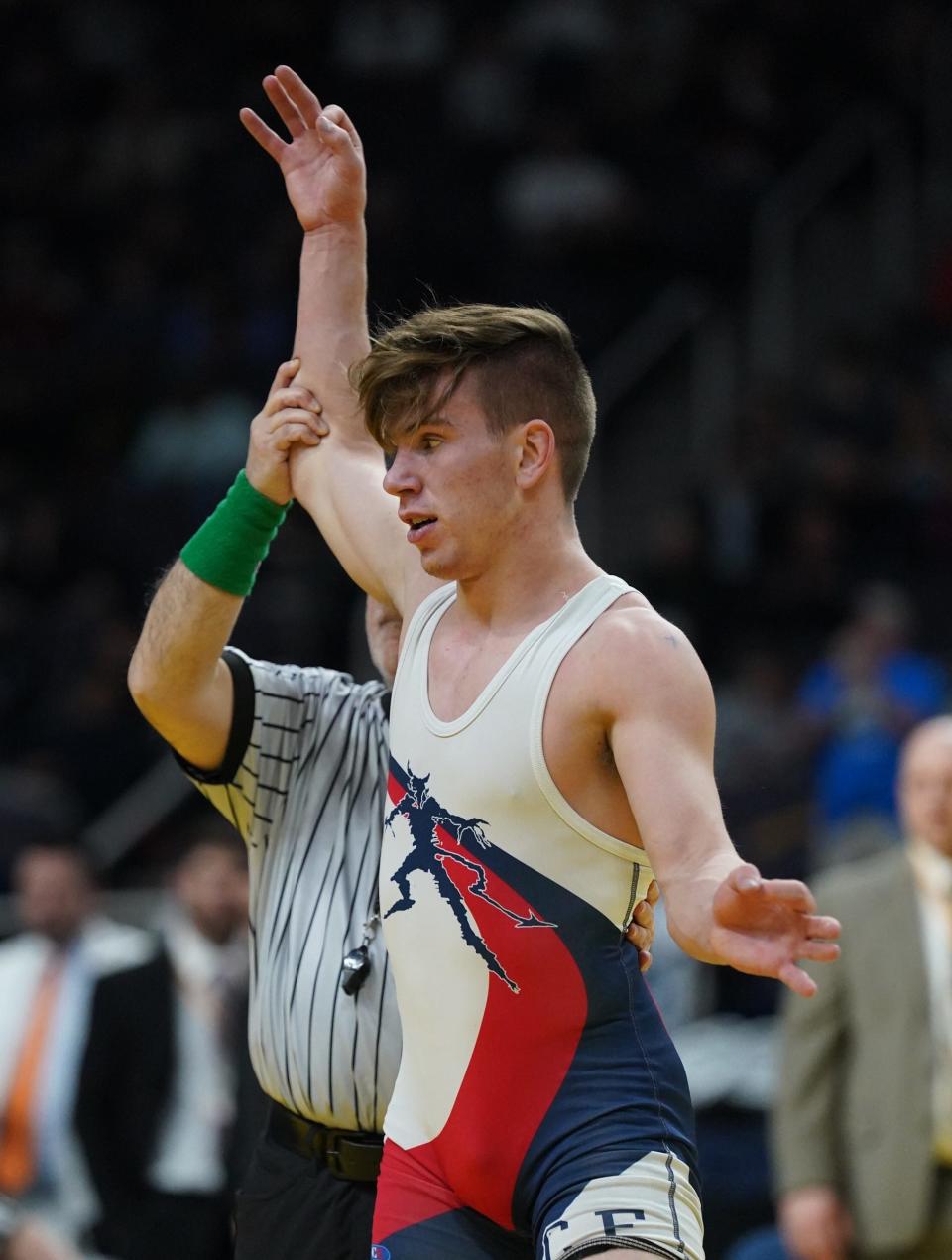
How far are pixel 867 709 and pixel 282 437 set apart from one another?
6.18 meters

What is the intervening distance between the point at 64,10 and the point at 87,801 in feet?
22.0

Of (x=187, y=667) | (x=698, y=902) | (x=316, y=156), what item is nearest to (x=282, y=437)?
(x=187, y=667)

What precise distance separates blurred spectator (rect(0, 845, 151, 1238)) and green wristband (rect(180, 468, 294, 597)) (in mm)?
3377

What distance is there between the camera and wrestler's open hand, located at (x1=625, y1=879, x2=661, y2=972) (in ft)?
10.2

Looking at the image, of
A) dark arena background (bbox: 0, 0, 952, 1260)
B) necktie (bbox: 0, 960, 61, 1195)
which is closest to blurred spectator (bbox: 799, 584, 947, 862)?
dark arena background (bbox: 0, 0, 952, 1260)

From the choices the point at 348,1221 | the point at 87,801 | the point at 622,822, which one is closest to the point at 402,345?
the point at 622,822

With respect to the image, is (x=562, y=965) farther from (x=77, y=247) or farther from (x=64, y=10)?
(x=64, y=10)

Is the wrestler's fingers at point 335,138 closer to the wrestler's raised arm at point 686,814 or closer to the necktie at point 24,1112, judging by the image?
the wrestler's raised arm at point 686,814

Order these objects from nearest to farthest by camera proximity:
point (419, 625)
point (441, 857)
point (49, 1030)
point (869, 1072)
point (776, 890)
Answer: point (776, 890)
point (441, 857)
point (419, 625)
point (869, 1072)
point (49, 1030)

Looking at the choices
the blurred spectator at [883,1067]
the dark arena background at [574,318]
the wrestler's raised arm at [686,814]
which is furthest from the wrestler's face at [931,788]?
the wrestler's raised arm at [686,814]

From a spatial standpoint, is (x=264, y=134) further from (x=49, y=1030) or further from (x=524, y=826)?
(x=49, y=1030)

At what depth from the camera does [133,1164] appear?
6.46 m

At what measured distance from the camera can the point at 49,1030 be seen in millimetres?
6855

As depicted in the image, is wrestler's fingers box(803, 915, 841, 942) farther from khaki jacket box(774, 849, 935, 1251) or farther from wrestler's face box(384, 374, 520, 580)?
khaki jacket box(774, 849, 935, 1251)
